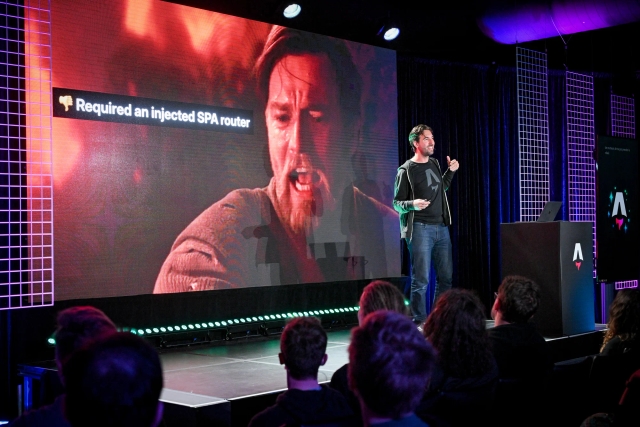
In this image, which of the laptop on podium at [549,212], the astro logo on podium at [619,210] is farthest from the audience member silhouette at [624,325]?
the astro logo on podium at [619,210]

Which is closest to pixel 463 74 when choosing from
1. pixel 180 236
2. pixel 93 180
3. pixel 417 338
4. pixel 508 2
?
pixel 508 2

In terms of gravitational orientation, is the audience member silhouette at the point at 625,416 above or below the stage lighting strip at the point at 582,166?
below

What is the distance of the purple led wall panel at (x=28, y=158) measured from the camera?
15.6 ft

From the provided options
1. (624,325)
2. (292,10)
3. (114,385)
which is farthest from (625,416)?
(292,10)

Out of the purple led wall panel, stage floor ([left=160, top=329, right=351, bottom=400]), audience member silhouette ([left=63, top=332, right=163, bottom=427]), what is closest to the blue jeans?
stage floor ([left=160, top=329, right=351, bottom=400])

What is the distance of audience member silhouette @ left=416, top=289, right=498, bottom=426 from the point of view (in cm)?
286

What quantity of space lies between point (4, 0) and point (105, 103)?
92 centimetres

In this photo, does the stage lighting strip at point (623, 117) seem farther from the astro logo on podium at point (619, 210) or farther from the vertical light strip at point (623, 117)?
the astro logo on podium at point (619, 210)

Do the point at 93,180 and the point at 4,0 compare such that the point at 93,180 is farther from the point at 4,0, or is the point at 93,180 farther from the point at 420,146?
the point at 420,146

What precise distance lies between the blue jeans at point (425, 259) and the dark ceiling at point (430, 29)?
83.4 inches

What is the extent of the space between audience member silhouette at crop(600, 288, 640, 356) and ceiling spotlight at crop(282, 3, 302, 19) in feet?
12.8

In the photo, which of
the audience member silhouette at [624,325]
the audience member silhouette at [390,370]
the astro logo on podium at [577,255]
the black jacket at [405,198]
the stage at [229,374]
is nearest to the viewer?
the audience member silhouette at [390,370]

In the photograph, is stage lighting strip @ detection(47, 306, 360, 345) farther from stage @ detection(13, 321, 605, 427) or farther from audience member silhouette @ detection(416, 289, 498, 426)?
audience member silhouette @ detection(416, 289, 498, 426)

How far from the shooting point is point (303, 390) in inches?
100
